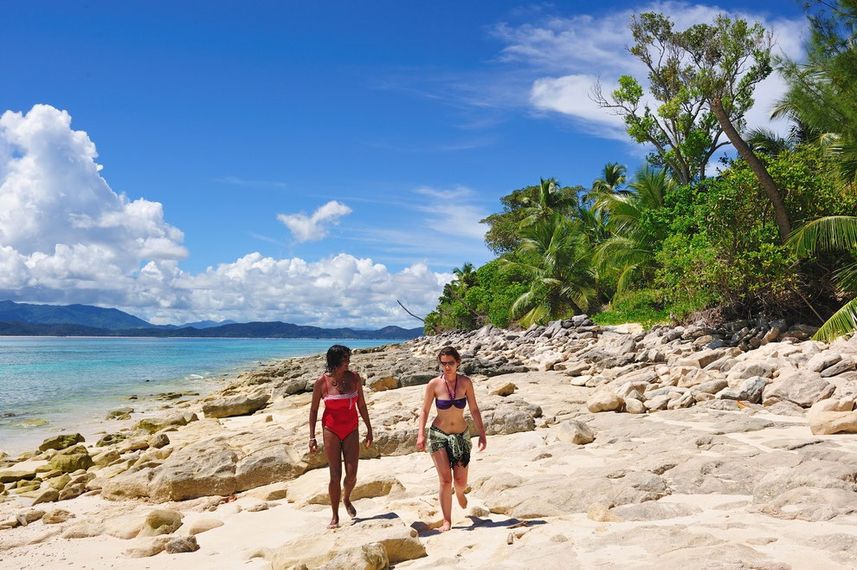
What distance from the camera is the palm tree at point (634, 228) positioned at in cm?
2338

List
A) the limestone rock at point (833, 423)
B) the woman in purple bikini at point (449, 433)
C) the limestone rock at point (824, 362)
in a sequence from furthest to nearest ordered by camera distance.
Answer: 1. the limestone rock at point (824, 362)
2. the limestone rock at point (833, 423)
3. the woman in purple bikini at point (449, 433)

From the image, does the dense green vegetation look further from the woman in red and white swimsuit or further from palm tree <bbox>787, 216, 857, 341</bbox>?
the woman in red and white swimsuit

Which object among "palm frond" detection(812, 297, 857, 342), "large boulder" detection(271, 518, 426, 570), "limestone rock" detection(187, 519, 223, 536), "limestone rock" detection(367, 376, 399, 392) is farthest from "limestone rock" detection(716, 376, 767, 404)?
"limestone rock" detection(367, 376, 399, 392)

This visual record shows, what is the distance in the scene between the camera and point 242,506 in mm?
6840

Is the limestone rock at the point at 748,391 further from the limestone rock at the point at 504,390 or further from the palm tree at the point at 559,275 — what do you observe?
the palm tree at the point at 559,275

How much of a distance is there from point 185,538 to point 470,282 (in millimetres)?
44487

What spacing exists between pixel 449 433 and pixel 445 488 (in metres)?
0.48

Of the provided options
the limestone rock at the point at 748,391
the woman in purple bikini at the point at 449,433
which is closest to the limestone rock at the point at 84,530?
the woman in purple bikini at the point at 449,433

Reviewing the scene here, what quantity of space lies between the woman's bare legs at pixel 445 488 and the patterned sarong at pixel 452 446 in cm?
5

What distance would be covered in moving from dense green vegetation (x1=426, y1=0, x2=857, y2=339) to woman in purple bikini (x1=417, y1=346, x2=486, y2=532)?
9509mm

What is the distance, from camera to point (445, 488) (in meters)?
5.36

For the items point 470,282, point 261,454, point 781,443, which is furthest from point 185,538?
point 470,282

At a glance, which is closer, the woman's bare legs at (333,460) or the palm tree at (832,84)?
the woman's bare legs at (333,460)

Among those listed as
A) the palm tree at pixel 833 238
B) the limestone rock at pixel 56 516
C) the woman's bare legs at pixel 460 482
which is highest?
the palm tree at pixel 833 238
